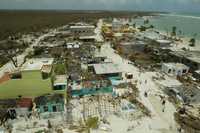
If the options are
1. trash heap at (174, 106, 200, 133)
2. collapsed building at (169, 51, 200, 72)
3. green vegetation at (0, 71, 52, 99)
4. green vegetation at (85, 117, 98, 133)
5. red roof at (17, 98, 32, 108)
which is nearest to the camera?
green vegetation at (85, 117, 98, 133)

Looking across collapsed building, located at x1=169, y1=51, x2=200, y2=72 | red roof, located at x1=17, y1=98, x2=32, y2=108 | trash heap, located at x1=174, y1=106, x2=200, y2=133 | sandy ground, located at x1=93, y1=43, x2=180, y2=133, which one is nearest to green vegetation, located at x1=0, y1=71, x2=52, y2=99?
red roof, located at x1=17, y1=98, x2=32, y2=108

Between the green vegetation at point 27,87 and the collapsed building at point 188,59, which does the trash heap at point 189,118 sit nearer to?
the collapsed building at point 188,59

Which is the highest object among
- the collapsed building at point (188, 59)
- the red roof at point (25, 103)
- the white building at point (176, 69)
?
the collapsed building at point (188, 59)

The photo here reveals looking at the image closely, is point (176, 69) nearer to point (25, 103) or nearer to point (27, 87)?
point (27, 87)

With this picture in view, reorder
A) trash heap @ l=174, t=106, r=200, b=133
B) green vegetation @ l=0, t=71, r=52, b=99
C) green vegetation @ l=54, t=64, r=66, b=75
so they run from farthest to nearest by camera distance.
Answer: green vegetation @ l=54, t=64, r=66, b=75, green vegetation @ l=0, t=71, r=52, b=99, trash heap @ l=174, t=106, r=200, b=133

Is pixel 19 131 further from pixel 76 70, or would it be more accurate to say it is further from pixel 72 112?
pixel 76 70

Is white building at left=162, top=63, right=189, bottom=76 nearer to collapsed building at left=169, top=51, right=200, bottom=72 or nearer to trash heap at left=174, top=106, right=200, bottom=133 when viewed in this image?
collapsed building at left=169, top=51, right=200, bottom=72

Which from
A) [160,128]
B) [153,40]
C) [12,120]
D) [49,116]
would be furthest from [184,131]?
[153,40]

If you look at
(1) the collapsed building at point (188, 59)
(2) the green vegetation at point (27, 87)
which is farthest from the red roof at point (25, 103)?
(1) the collapsed building at point (188, 59)

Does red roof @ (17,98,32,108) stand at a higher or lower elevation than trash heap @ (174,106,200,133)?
higher
